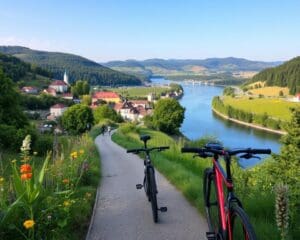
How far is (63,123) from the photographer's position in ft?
200

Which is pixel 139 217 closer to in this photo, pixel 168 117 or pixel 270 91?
pixel 168 117

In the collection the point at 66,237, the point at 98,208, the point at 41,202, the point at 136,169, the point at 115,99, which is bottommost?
the point at 115,99

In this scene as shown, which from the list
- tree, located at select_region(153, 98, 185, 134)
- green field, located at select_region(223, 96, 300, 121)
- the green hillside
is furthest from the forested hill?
the green hillside

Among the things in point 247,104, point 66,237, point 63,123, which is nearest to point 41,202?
point 66,237

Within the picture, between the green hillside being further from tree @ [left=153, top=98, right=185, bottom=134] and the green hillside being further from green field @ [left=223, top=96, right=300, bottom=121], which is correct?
tree @ [left=153, top=98, right=185, bottom=134]

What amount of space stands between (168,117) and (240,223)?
62.4m

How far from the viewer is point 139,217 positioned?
6266 millimetres

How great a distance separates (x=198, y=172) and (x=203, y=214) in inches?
151

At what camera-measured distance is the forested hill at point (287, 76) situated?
138 m

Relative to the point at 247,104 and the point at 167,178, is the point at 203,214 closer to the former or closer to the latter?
the point at 167,178

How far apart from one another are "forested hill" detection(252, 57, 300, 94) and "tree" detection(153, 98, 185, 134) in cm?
7772

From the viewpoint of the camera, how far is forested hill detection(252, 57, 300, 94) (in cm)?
13812

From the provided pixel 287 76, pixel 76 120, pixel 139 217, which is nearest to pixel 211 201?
pixel 139 217

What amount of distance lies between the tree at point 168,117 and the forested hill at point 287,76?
77717mm
